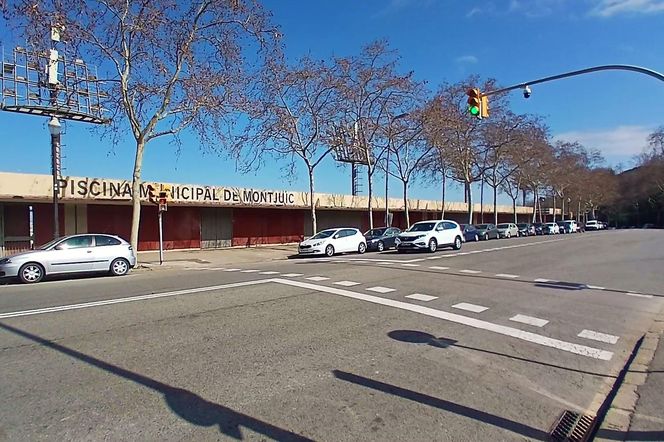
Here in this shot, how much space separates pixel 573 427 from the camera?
3.80 metres

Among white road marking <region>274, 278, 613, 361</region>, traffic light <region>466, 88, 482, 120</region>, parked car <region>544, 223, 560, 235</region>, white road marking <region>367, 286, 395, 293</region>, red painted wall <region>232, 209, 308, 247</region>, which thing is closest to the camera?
white road marking <region>274, 278, 613, 361</region>

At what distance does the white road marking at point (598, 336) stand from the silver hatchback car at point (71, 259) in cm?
1384

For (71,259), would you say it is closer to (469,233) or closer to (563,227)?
(469,233)

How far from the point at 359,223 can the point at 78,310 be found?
115ft

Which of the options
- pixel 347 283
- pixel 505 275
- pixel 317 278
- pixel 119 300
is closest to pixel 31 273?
pixel 119 300

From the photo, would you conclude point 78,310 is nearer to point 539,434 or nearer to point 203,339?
point 203,339

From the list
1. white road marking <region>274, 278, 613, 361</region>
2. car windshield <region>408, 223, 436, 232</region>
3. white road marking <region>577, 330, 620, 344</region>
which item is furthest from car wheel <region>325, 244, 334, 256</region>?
white road marking <region>577, 330, 620, 344</region>

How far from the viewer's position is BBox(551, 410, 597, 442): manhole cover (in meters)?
3.62

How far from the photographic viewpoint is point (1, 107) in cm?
1952

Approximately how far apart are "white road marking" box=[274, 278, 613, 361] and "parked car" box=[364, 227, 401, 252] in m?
16.8

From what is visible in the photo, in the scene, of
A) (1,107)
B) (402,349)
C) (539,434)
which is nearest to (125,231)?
(1,107)

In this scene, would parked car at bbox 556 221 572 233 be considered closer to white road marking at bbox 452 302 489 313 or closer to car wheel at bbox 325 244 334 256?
car wheel at bbox 325 244 334 256

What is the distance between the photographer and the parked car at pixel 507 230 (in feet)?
148

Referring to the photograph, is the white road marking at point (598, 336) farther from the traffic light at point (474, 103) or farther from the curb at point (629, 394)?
the traffic light at point (474, 103)
